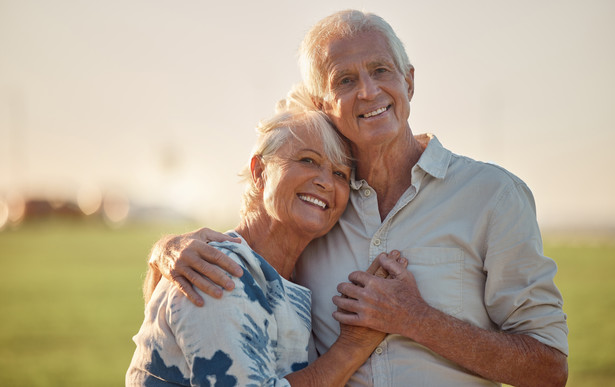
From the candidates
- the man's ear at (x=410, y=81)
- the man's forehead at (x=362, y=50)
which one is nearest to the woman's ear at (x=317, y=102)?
the man's forehead at (x=362, y=50)

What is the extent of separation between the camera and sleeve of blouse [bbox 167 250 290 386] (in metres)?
2.61

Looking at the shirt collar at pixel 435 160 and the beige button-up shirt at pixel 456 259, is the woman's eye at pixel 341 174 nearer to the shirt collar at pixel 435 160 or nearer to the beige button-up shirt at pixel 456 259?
the beige button-up shirt at pixel 456 259

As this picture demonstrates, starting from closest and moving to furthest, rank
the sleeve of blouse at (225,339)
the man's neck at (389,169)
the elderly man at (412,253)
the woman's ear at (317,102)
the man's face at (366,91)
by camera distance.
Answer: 1. the sleeve of blouse at (225,339)
2. the elderly man at (412,253)
3. the man's face at (366,91)
4. the man's neck at (389,169)
5. the woman's ear at (317,102)

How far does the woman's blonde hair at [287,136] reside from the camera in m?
3.44

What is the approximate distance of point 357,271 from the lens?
3211 mm

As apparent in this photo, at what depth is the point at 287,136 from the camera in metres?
3.41

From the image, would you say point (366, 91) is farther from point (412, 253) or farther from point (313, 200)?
point (412, 253)

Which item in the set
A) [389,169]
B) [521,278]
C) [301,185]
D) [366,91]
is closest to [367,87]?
[366,91]

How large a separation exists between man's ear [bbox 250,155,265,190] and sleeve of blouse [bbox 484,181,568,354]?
1.23 metres

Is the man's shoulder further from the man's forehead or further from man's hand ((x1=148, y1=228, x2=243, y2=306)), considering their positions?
man's hand ((x1=148, y1=228, x2=243, y2=306))

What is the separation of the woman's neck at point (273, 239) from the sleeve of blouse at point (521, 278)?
994 millimetres

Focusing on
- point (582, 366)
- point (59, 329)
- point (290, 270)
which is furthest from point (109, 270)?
point (290, 270)

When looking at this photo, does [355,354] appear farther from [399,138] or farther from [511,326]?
[399,138]

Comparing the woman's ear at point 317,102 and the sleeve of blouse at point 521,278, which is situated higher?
the woman's ear at point 317,102
